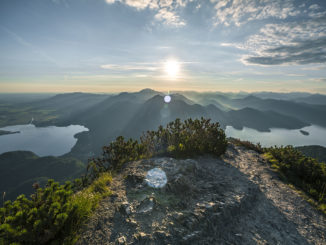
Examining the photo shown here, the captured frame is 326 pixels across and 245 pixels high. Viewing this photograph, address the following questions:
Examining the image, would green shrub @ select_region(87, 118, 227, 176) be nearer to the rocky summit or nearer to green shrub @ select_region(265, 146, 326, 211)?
the rocky summit

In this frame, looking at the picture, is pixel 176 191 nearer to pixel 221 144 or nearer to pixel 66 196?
pixel 66 196

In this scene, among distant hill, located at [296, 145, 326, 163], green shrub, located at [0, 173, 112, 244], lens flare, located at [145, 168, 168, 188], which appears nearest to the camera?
green shrub, located at [0, 173, 112, 244]

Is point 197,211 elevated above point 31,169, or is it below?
above

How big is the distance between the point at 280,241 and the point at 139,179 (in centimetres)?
448

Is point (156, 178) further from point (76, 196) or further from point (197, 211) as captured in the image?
point (76, 196)

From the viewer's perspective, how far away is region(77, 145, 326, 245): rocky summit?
3629mm

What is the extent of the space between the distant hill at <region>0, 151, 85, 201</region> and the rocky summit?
4709 inches

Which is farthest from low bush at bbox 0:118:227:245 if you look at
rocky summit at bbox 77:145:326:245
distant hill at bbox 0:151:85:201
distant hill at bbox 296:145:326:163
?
distant hill at bbox 0:151:85:201

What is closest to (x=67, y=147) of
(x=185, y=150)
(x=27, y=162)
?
(x=27, y=162)

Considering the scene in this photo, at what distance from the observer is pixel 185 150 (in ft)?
29.3

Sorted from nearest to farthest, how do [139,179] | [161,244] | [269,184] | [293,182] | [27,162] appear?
[161,244]
[139,179]
[269,184]
[293,182]
[27,162]

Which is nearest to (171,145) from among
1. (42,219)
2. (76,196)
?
(76,196)

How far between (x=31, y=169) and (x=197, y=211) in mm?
159957

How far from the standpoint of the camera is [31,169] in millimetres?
121312
